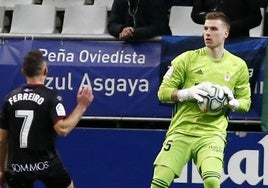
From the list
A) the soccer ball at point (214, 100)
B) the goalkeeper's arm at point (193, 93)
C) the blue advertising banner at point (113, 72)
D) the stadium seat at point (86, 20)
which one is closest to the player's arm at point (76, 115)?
the goalkeeper's arm at point (193, 93)

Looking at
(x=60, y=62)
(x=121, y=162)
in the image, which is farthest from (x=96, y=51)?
(x=121, y=162)

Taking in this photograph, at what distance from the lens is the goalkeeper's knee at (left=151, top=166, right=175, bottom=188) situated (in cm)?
830

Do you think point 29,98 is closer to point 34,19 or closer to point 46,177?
point 46,177

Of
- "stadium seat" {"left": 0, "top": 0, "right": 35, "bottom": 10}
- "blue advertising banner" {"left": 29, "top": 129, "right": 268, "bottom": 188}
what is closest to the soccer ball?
"blue advertising banner" {"left": 29, "top": 129, "right": 268, "bottom": 188}

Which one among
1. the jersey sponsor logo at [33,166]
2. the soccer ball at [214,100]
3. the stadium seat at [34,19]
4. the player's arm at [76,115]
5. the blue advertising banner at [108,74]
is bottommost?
the jersey sponsor logo at [33,166]

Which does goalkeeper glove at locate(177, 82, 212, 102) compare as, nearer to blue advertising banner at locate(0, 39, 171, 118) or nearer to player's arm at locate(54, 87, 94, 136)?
player's arm at locate(54, 87, 94, 136)

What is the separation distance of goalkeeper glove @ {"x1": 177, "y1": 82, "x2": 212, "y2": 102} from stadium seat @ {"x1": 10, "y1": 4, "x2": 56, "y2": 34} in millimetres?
3700

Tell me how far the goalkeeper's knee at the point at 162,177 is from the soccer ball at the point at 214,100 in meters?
0.63

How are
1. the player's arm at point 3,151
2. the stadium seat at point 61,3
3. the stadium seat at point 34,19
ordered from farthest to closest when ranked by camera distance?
the stadium seat at point 61,3 → the stadium seat at point 34,19 → the player's arm at point 3,151

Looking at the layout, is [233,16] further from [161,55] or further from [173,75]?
[173,75]

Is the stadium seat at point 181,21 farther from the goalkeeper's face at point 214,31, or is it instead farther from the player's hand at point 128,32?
the goalkeeper's face at point 214,31

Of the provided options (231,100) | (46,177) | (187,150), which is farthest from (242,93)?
Result: (46,177)

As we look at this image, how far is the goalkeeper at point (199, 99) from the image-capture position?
836cm

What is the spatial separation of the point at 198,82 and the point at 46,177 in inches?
64.9
